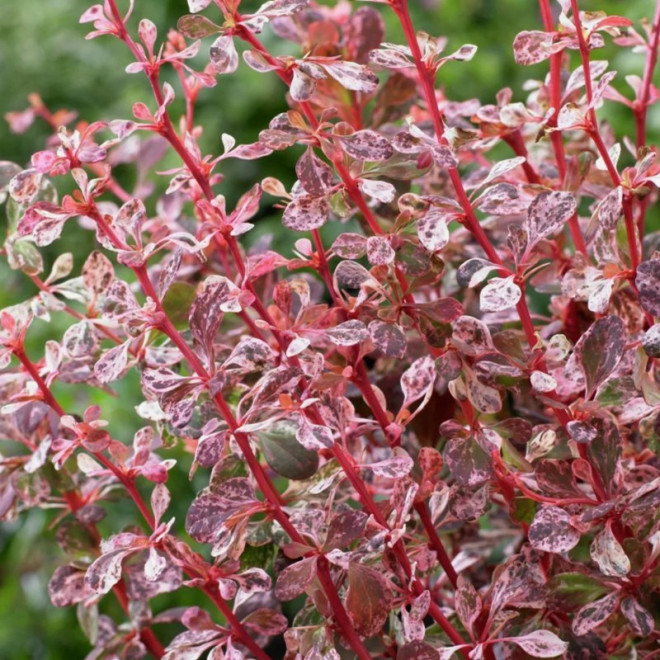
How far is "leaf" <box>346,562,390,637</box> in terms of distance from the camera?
45cm

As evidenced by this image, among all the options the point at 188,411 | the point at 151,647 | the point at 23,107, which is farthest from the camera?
the point at 23,107

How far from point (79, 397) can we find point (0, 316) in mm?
956

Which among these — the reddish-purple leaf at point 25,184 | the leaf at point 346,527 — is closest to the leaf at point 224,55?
the reddish-purple leaf at point 25,184

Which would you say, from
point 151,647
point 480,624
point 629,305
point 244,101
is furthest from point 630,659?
point 244,101


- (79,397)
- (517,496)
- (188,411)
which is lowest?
(79,397)

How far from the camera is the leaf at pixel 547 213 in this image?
1.50ft

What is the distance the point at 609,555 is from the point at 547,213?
152 mm

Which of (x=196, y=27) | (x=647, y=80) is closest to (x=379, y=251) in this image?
(x=196, y=27)

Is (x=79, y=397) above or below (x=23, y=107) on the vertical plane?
below

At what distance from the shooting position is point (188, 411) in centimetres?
45

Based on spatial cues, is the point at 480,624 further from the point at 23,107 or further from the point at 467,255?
the point at 23,107

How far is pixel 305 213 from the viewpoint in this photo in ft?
1.55

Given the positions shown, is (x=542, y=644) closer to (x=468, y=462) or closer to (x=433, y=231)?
(x=468, y=462)

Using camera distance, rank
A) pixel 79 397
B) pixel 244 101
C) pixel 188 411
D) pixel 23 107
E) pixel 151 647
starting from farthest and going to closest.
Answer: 1. pixel 23 107
2. pixel 244 101
3. pixel 79 397
4. pixel 151 647
5. pixel 188 411
